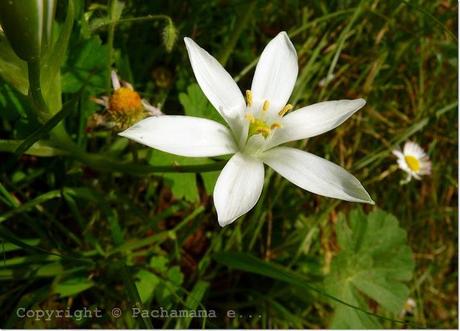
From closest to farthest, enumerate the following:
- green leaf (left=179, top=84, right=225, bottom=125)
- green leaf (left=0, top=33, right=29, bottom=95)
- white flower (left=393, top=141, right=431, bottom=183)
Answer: green leaf (left=0, top=33, right=29, bottom=95) < green leaf (left=179, top=84, right=225, bottom=125) < white flower (left=393, top=141, right=431, bottom=183)

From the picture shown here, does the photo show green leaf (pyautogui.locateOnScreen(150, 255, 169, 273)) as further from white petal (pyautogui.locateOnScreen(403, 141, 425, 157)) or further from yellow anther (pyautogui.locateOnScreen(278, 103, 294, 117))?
white petal (pyautogui.locateOnScreen(403, 141, 425, 157))

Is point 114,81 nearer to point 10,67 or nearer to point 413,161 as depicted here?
point 10,67

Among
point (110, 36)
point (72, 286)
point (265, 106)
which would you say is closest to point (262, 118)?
point (265, 106)

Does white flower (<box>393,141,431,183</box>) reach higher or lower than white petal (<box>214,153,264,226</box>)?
lower

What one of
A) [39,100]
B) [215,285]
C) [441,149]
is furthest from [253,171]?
[441,149]

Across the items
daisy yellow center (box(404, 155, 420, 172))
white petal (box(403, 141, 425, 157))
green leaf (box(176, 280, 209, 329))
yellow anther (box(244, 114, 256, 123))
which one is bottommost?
green leaf (box(176, 280, 209, 329))

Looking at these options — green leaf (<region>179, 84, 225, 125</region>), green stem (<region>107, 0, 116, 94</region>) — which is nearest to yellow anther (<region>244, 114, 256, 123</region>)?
green leaf (<region>179, 84, 225, 125</region>)

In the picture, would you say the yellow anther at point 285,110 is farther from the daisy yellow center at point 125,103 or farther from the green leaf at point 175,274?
the green leaf at point 175,274
